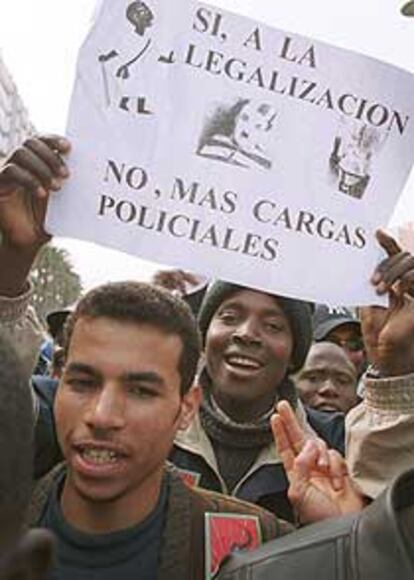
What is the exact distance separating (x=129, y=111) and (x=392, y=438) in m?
0.80

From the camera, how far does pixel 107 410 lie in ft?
6.31

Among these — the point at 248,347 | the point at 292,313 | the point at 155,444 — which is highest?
the point at 292,313

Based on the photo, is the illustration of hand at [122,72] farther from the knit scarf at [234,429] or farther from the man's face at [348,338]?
the man's face at [348,338]

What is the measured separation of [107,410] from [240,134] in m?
0.62

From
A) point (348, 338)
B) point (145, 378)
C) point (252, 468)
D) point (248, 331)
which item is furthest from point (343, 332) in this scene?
point (145, 378)

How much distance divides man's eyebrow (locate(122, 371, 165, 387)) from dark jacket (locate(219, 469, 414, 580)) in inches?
19.1

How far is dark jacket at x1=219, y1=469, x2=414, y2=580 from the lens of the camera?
142 centimetres

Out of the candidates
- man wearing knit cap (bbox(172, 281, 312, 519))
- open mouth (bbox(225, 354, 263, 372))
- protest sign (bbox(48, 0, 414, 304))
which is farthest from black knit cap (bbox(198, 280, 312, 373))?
protest sign (bbox(48, 0, 414, 304))

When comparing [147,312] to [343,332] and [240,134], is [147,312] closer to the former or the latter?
[240,134]

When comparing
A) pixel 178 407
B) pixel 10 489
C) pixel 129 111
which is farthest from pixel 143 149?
pixel 10 489

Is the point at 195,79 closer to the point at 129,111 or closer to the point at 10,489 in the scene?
the point at 129,111

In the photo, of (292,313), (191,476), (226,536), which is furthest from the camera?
(292,313)

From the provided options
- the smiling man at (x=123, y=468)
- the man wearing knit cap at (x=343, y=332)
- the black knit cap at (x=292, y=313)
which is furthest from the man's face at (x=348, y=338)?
the smiling man at (x=123, y=468)

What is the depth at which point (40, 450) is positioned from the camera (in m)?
2.13
